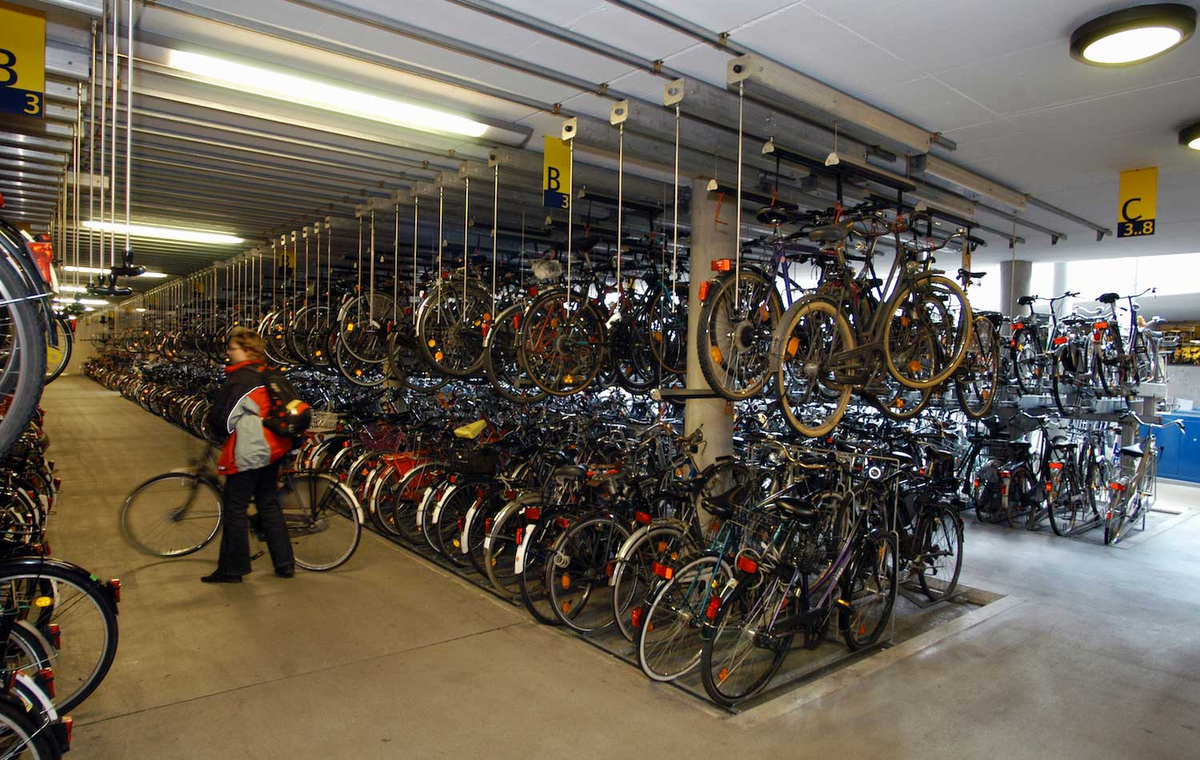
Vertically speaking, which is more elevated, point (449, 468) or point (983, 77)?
point (983, 77)

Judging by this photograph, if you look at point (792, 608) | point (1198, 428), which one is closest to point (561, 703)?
point (792, 608)

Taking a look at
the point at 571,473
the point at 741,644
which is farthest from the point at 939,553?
the point at 571,473

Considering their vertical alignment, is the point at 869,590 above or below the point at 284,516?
below

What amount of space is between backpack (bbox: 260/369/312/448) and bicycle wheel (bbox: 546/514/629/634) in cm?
175

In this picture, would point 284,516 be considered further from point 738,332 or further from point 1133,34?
point 1133,34


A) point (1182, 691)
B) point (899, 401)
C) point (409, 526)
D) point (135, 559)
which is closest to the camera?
point (1182, 691)

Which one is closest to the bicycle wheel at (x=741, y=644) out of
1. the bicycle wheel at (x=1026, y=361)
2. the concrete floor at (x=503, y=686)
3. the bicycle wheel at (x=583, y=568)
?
the concrete floor at (x=503, y=686)

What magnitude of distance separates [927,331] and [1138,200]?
2306 mm

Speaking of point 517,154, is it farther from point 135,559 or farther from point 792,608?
point 135,559

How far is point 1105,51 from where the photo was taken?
307cm

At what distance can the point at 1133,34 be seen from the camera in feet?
9.61

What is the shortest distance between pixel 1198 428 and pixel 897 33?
10391 millimetres

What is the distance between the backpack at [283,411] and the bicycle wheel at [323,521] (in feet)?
1.87

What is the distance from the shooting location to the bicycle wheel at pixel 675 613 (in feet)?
10.7
